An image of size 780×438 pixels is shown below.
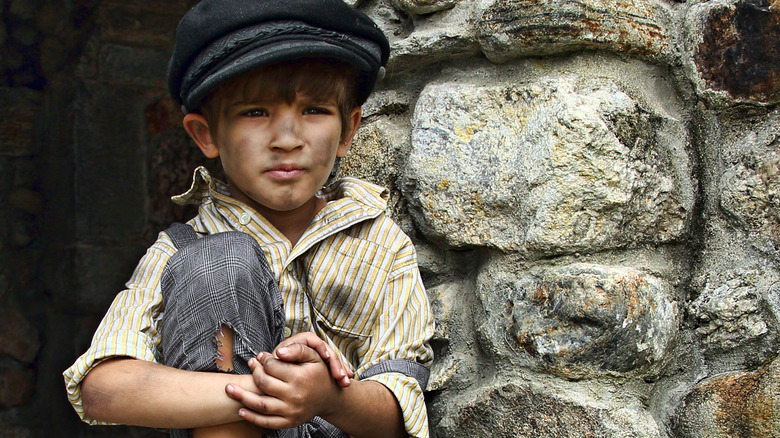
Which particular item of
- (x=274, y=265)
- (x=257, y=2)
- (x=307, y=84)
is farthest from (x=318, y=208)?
(x=257, y=2)

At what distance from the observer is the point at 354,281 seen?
134 centimetres

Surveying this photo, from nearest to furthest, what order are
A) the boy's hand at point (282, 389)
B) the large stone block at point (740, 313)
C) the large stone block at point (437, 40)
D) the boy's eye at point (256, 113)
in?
the boy's hand at point (282, 389) < the large stone block at point (740, 313) < the boy's eye at point (256, 113) < the large stone block at point (437, 40)

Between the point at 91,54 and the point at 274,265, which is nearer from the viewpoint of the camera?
the point at 274,265

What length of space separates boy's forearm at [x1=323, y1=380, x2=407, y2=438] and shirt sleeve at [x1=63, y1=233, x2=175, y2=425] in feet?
0.93

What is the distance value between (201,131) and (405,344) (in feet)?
1.65

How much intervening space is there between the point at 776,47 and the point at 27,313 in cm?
239

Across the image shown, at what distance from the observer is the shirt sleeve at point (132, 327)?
111 centimetres

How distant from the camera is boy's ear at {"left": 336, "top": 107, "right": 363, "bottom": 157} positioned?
1.42 metres

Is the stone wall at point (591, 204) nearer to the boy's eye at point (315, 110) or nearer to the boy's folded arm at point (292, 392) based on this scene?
the boy's eye at point (315, 110)

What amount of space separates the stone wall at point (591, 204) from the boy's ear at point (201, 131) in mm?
313

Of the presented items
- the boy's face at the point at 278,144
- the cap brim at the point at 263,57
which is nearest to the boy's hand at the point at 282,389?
the boy's face at the point at 278,144

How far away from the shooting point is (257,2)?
4.00 feet

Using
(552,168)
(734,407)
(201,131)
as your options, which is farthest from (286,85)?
(734,407)

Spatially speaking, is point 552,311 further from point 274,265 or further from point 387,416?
point 274,265
